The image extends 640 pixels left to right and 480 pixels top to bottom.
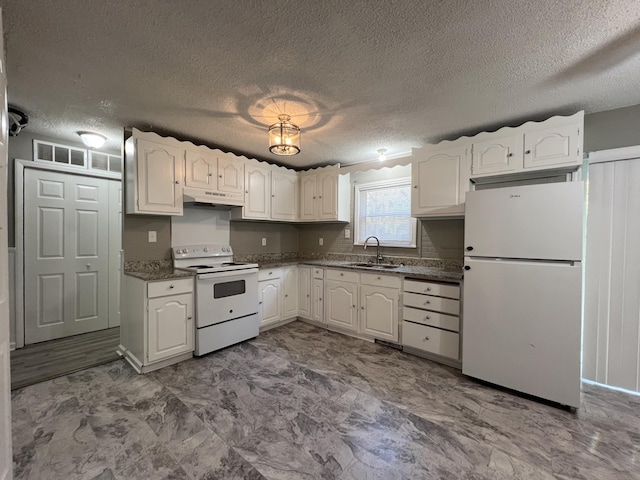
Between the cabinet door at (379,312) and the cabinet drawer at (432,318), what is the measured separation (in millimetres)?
153

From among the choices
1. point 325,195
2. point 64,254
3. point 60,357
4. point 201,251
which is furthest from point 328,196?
point 60,357

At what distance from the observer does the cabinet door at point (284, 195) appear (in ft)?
12.5

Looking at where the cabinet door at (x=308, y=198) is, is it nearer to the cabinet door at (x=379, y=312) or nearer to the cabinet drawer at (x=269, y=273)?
the cabinet drawer at (x=269, y=273)

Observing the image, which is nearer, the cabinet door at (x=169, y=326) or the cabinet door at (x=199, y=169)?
the cabinet door at (x=169, y=326)

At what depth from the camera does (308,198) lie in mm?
4074

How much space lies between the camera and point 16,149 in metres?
2.85

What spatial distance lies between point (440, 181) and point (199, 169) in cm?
256

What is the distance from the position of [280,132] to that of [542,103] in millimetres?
2076

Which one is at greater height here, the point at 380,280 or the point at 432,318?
the point at 380,280

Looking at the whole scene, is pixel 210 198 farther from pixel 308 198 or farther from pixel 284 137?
pixel 308 198

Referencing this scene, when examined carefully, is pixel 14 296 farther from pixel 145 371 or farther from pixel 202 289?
pixel 202 289

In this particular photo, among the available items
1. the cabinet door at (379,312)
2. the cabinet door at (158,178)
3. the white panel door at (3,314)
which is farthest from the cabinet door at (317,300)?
the white panel door at (3,314)

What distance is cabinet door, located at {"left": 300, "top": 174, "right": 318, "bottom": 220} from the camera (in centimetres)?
401

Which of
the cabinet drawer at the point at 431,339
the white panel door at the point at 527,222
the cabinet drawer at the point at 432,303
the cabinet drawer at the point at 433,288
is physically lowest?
the cabinet drawer at the point at 431,339
